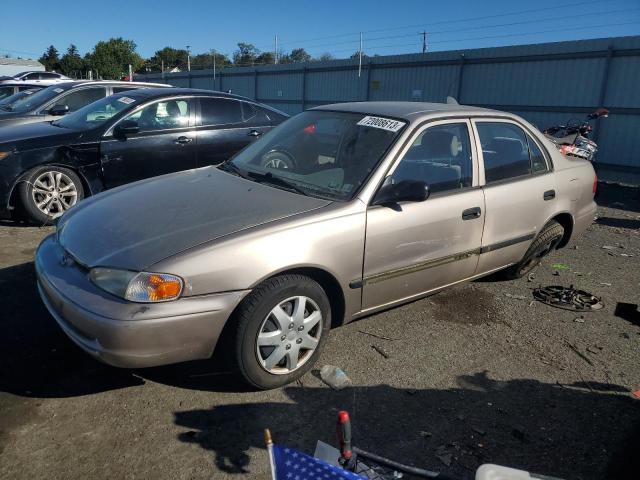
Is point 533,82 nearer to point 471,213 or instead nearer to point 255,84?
point 471,213

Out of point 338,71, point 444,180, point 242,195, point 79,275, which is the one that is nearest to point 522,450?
point 444,180

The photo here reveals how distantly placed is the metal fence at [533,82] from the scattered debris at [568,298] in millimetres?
8468

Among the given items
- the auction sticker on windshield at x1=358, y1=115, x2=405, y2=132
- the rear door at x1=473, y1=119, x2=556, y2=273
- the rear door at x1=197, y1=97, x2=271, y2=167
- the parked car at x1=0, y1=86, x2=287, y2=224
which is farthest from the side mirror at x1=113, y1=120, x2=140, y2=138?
the rear door at x1=473, y1=119, x2=556, y2=273

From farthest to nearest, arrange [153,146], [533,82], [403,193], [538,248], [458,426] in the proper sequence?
[533,82]
[153,146]
[538,248]
[403,193]
[458,426]

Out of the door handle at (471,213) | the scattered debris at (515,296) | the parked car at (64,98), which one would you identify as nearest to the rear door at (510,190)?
the door handle at (471,213)

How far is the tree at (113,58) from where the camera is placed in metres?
52.1

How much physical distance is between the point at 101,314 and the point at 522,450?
2.18 meters

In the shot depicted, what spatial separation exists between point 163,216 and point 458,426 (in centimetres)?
202

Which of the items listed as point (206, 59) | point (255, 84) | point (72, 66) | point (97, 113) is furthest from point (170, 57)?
point (97, 113)

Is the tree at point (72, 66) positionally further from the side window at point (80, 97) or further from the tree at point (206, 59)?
the side window at point (80, 97)

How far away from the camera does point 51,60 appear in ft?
242

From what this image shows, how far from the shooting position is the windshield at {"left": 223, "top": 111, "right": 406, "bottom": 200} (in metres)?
3.34

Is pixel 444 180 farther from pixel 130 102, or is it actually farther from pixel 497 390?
pixel 130 102

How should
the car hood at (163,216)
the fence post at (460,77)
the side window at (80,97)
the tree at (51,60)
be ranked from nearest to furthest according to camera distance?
the car hood at (163,216) < the side window at (80,97) < the fence post at (460,77) < the tree at (51,60)
